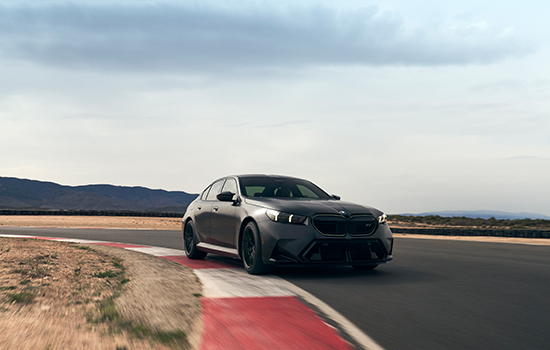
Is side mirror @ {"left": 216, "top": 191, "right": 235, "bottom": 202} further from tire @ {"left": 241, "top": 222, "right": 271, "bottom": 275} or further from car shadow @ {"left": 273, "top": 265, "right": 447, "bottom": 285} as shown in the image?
car shadow @ {"left": 273, "top": 265, "right": 447, "bottom": 285}

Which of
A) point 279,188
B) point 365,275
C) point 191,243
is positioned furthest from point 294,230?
point 191,243

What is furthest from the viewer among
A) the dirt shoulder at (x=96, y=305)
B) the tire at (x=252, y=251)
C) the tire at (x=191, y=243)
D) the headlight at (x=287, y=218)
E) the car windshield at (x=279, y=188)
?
the tire at (x=191, y=243)

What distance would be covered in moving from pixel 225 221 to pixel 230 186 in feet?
2.62

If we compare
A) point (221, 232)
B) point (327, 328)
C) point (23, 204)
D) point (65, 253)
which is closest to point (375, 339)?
point (327, 328)

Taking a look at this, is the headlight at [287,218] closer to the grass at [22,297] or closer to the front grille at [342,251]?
the front grille at [342,251]

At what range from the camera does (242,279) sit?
732 cm

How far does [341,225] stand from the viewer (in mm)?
7570

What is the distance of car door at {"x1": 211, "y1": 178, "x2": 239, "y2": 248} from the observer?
28.0 feet

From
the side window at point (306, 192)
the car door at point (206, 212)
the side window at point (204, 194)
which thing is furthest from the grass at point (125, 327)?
the side window at point (204, 194)

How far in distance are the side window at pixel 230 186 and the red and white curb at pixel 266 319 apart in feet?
7.02

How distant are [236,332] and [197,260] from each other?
19.6 ft

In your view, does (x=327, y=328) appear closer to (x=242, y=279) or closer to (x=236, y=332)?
(x=236, y=332)

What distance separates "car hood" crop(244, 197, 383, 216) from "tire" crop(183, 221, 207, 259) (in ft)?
7.24

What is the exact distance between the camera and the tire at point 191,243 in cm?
1008
